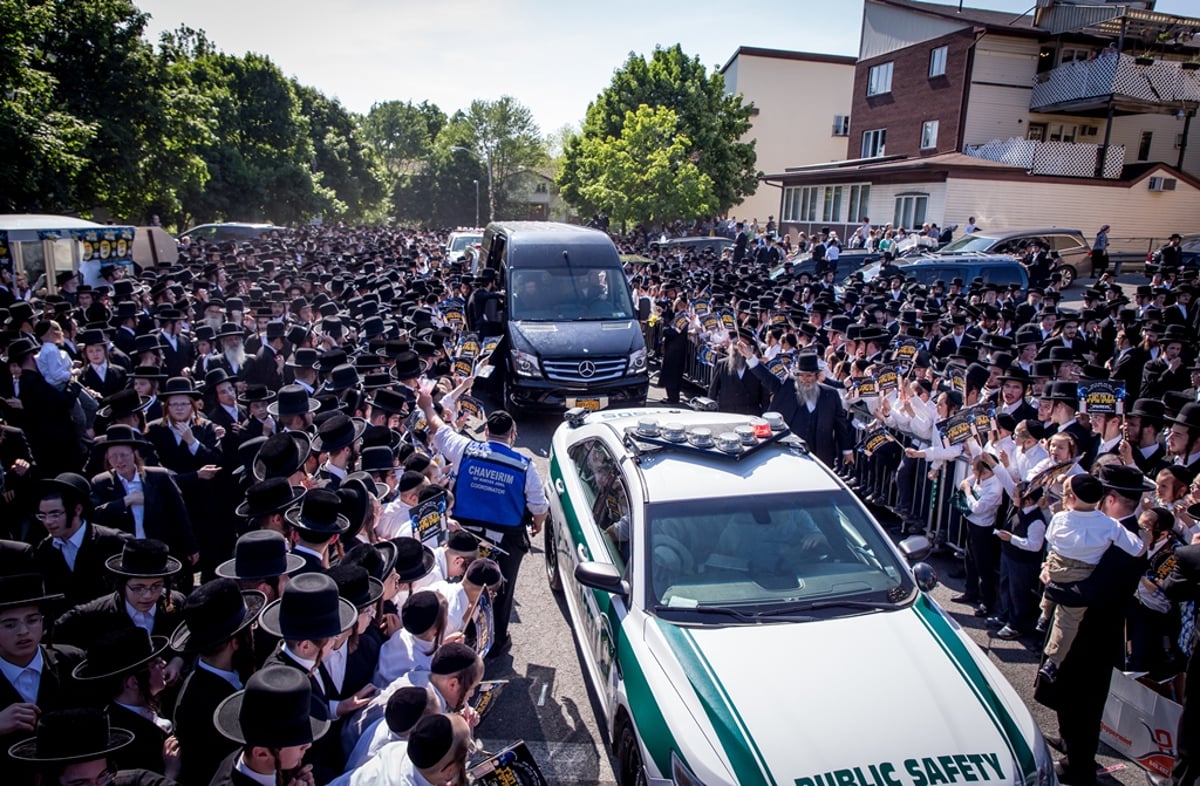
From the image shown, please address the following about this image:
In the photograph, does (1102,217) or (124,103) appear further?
(1102,217)

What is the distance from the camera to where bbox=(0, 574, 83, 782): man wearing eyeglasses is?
3387 millimetres

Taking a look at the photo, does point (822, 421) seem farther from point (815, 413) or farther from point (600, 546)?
point (600, 546)

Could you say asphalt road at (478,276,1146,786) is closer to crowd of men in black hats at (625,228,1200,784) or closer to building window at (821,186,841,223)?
crowd of men in black hats at (625,228,1200,784)

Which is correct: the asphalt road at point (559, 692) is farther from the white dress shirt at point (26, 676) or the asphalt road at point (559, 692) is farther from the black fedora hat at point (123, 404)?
the black fedora hat at point (123, 404)

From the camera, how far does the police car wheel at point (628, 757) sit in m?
3.89

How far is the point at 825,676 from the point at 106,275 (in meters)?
18.3

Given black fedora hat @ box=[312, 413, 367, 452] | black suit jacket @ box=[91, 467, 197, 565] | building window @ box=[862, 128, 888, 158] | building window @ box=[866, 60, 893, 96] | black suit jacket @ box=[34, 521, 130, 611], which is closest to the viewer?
black suit jacket @ box=[34, 521, 130, 611]

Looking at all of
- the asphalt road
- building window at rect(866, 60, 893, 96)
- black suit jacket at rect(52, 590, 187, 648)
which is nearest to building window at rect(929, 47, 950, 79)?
building window at rect(866, 60, 893, 96)

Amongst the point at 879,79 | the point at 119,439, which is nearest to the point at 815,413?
the point at 119,439

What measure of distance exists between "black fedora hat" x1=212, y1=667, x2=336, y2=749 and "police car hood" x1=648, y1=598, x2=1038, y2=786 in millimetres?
1700

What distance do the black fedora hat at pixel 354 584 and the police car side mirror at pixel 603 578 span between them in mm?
1160

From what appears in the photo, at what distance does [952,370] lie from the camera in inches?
362

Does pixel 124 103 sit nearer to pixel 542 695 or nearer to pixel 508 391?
pixel 508 391

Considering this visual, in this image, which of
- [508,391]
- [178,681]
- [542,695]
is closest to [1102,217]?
[508,391]
